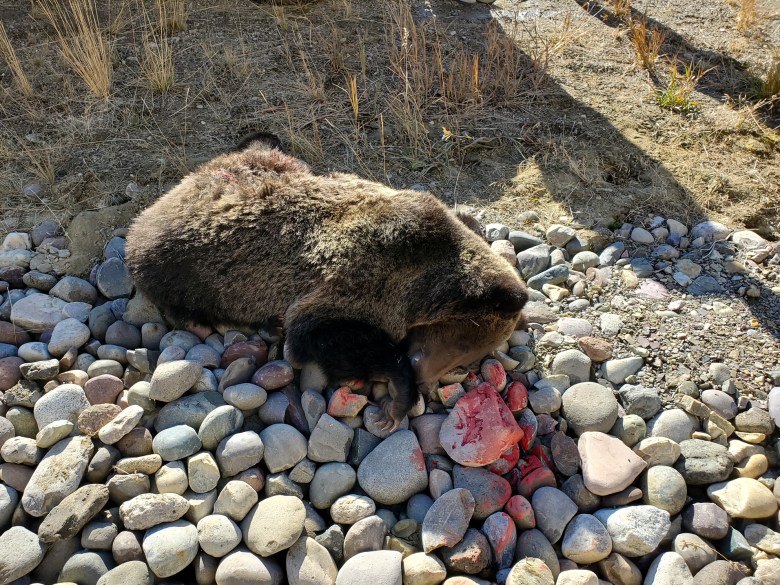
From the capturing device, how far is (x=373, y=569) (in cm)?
324

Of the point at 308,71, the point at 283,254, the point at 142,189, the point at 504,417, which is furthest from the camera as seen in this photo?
the point at 308,71

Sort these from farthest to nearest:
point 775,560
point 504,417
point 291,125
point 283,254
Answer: point 291,125
point 283,254
point 504,417
point 775,560

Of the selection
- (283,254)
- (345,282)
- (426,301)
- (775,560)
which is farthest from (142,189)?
(775,560)

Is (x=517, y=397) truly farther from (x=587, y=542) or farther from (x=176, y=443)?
(x=176, y=443)

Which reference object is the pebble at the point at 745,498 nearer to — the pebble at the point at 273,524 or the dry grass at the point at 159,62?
the pebble at the point at 273,524

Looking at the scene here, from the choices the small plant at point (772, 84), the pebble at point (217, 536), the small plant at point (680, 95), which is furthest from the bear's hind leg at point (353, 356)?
the small plant at point (772, 84)

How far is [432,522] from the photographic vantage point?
11.3 feet

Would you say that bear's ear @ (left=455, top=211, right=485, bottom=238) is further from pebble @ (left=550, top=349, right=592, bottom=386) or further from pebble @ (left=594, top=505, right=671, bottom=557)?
pebble @ (left=594, top=505, right=671, bottom=557)

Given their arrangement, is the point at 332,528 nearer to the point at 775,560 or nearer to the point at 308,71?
the point at 775,560

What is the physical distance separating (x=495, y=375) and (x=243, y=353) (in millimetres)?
1669

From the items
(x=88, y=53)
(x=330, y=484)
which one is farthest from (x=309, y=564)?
(x=88, y=53)

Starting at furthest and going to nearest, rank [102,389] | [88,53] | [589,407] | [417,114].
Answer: [88,53] → [417,114] → [589,407] → [102,389]

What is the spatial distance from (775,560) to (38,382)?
14.4ft

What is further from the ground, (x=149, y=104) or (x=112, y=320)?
(x=149, y=104)
